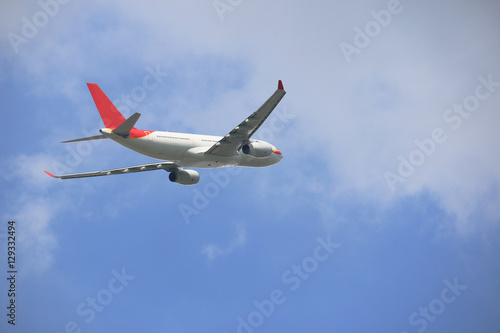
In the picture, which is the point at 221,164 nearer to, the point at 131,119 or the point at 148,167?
the point at 148,167

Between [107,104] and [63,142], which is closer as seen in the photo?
[63,142]

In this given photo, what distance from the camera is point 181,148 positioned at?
206ft

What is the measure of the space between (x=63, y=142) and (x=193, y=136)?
11408mm

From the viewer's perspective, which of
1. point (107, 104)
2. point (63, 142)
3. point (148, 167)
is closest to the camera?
point (63, 142)

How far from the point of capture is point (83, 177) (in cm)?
6581

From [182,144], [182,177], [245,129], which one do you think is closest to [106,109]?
[182,144]

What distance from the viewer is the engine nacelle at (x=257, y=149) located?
6309 cm

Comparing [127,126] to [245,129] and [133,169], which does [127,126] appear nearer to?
[133,169]

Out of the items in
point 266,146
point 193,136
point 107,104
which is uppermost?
point 107,104

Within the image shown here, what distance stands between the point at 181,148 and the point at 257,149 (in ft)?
20.8

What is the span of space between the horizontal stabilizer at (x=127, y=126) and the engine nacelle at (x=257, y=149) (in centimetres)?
979

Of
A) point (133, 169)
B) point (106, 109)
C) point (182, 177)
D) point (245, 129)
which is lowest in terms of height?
point (245, 129)

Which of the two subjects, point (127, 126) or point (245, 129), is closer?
point (127, 126)

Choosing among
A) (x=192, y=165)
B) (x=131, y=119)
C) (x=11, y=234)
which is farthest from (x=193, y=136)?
(x=11, y=234)
